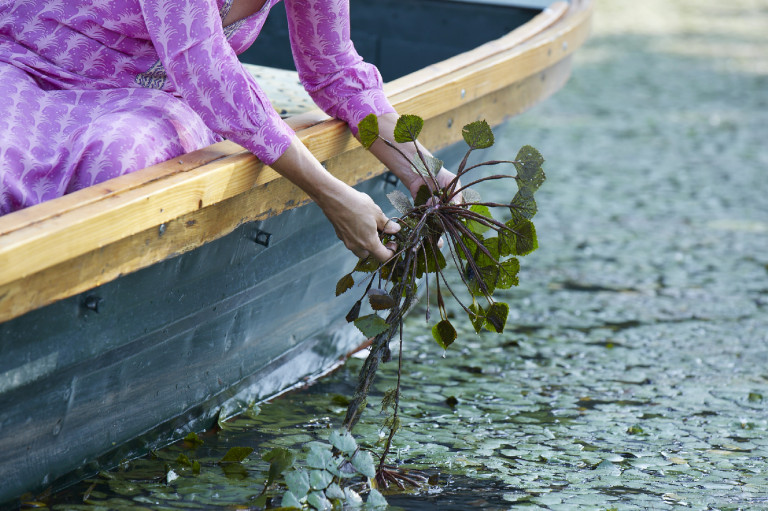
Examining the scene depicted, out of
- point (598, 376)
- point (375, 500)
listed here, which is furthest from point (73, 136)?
point (598, 376)

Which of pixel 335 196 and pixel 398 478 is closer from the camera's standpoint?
pixel 335 196

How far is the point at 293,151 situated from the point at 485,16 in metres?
1.86

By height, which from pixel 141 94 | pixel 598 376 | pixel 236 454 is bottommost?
pixel 598 376

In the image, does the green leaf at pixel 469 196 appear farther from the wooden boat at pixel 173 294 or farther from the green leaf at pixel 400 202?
the wooden boat at pixel 173 294

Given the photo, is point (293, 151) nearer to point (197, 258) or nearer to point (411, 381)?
point (197, 258)

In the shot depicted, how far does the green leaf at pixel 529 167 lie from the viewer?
5.32 ft

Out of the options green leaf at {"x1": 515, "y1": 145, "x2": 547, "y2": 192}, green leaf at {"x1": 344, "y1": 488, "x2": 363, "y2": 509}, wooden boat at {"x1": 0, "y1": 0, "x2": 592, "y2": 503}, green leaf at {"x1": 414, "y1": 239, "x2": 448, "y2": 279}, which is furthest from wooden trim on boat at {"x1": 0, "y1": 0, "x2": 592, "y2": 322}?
green leaf at {"x1": 344, "y1": 488, "x2": 363, "y2": 509}

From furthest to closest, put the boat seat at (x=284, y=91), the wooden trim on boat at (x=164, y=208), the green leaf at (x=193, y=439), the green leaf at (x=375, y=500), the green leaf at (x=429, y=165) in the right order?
the boat seat at (x=284, y=91)
the green leaf at (x=193, y=439)
the green leaf at (x=429, y=165)
the green leaf at (x=375, y=500)
the wooden trim on boat at (x=164, y=208)

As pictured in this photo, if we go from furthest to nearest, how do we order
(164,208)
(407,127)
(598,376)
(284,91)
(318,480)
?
(284,91)
(598,376)
(407,127)
(318,480)
(164,208)

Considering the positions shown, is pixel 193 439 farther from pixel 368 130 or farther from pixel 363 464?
pixel 368 130

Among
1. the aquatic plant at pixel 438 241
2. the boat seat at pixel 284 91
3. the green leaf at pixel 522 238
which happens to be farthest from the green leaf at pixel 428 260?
the boat seat at pixel 284 91

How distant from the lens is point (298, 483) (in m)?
1.49

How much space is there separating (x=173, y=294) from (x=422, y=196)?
A: 43 cm

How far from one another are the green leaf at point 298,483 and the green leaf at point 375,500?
0.38 ft
